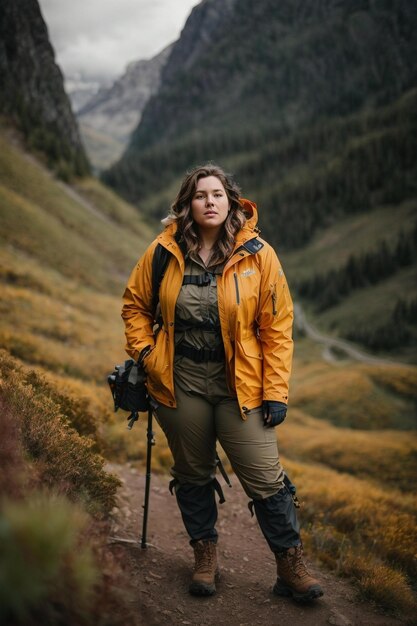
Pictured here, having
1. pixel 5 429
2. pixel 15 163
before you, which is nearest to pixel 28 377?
pixel 5 429

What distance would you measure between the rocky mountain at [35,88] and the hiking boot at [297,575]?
64.2 m

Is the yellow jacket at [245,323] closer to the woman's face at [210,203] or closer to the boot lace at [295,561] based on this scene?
the woman's face at [210,203]

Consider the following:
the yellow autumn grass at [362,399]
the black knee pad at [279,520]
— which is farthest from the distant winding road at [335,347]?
the black knee pad at [279,520]

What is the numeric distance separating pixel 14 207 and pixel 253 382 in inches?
1407

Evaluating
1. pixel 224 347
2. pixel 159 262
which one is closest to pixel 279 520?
pixel 224 347

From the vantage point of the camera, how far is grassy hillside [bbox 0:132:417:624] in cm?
405

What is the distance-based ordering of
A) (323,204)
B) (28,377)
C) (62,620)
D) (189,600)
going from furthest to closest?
(323,204), (28,377), (189,600), (62,620)

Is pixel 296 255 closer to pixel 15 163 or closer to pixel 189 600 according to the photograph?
pixel 15 163

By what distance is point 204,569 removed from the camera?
4262 millimetres

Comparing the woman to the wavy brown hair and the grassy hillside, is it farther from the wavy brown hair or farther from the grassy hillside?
the grassy hillside

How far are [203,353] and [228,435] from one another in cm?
74

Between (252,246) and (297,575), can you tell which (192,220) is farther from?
(297,575)

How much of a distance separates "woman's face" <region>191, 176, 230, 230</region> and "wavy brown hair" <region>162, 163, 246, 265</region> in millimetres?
55

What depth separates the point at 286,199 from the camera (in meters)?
147
